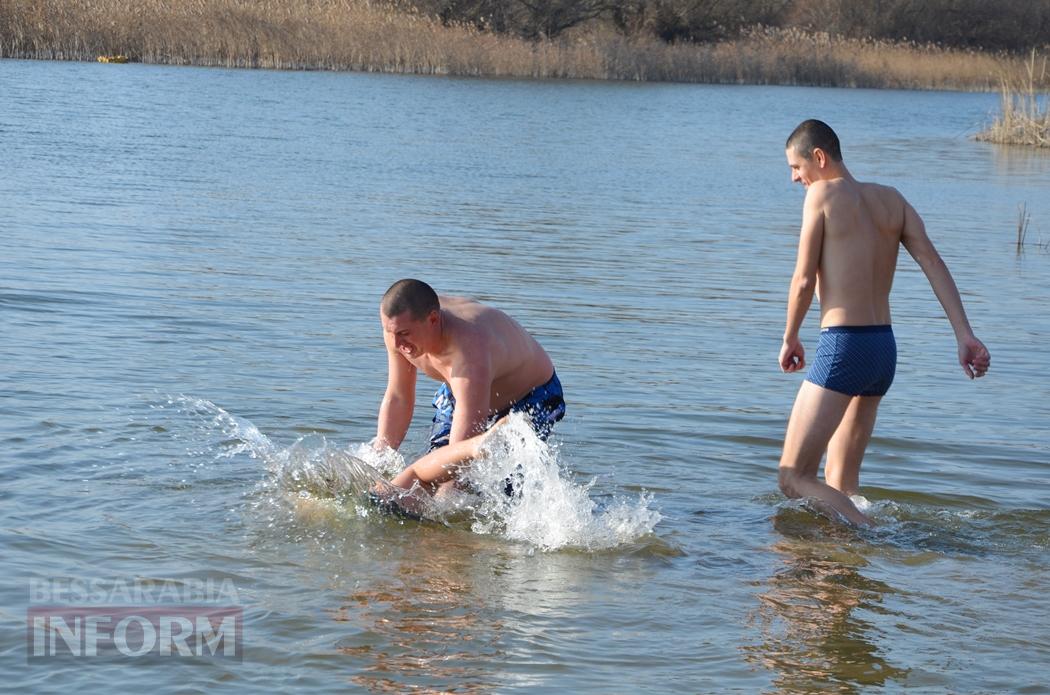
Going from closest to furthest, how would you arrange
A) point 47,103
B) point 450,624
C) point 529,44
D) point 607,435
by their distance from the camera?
point 450,624
point 607,435
point 47,103
point 529,44

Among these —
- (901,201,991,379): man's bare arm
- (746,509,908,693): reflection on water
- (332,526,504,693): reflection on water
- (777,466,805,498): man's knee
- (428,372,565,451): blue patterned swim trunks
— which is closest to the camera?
(332,526,504,693): reflection on water

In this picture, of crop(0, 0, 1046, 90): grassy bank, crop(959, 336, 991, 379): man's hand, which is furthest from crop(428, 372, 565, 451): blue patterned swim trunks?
crop(0, 0, 1046, 90): grassy bank

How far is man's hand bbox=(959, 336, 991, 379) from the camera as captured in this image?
232 inches

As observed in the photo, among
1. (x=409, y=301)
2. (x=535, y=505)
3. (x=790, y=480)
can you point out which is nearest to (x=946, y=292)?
(x=790, y=480)

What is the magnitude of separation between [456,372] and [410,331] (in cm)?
30

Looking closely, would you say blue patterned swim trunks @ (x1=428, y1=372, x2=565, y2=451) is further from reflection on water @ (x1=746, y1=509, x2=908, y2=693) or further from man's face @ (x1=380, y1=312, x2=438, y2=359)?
reflection on water @ (x1=746, y1=509, x2=908, y2=693)

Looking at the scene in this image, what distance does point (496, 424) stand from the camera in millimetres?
6141

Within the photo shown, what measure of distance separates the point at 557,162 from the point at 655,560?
17.5 metres

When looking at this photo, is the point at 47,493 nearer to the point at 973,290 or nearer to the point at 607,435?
the point at 607,435

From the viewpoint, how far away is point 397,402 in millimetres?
6492

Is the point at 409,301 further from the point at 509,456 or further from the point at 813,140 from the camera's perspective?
the point at 813,140

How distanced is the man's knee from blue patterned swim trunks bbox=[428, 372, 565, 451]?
1.07m

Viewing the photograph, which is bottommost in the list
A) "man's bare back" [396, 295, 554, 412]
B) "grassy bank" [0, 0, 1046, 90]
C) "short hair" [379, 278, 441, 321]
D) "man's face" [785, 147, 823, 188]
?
"man's bare back" [396, 295, 554, 412]

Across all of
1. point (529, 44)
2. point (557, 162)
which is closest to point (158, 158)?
point (557, 162)
